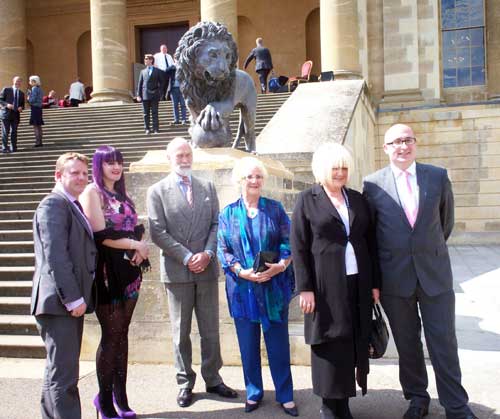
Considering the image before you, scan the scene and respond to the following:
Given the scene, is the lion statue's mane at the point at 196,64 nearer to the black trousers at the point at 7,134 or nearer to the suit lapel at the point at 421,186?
the suit lapel at the point at 421,186

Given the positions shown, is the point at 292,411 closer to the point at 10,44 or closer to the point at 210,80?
the point at 210,80

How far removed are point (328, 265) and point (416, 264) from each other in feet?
1.99

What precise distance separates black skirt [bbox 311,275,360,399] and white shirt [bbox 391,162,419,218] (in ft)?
2.06

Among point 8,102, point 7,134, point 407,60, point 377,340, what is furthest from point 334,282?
point 407,60

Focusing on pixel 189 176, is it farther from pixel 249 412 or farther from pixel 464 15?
pixel 464 15

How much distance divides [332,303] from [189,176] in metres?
1.50

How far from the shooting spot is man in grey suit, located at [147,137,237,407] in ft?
14.1

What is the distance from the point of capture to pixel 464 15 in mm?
17891

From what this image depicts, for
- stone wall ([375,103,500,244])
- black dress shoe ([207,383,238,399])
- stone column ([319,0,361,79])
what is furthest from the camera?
stone wall ([375,103,500,244])

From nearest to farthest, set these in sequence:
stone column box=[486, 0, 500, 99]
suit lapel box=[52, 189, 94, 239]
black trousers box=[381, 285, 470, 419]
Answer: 1. suit lapel box=[52, 189, 94, 239]
2. black trousers box=[381, 285, 470, 419]
3. stone column box=[486, 0, 500, 99]

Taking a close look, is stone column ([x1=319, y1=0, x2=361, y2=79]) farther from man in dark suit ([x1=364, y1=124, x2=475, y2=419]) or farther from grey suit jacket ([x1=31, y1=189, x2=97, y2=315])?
grey suit jacket ([x1=31, y1=189, x2=97, y2=315])

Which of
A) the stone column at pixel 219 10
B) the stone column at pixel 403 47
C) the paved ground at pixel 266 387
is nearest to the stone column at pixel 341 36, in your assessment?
the stone column at pixel 403 47

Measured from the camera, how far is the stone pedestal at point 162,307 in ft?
17.0

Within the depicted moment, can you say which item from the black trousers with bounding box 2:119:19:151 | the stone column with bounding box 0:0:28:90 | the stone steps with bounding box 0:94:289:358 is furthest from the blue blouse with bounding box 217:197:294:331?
the stone column with bounding box 0:0:28:90
